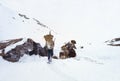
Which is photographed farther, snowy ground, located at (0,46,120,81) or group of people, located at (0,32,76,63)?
group of people, located at (0,32,76,63)

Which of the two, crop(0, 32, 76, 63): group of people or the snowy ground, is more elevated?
crop(0, 32, 76, 63): group of people

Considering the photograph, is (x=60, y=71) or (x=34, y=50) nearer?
(x=60, y=71)

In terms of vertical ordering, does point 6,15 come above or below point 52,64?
above

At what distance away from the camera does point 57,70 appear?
54.1 ft

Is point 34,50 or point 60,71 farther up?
point 34,50

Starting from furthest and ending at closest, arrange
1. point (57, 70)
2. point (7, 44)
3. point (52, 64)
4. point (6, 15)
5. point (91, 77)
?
1. point (6, 15)
2. point (7, 44)
3. point (52, 64)
4. point (57, 70)
5. point (91, 77)

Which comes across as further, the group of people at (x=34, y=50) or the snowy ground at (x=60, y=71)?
the group of people at (x=34, y=50)

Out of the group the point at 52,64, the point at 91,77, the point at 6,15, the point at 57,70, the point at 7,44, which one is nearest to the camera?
A: the point at 91,77

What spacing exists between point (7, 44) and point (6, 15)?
1729 centimetres

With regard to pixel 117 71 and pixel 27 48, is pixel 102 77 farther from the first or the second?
pixel 27 48

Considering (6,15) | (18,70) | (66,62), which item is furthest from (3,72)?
(6,15)

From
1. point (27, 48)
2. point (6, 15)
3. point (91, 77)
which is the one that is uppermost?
point (6, 15)

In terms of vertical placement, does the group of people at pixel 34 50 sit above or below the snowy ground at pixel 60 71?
above

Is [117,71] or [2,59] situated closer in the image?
[117,71]
